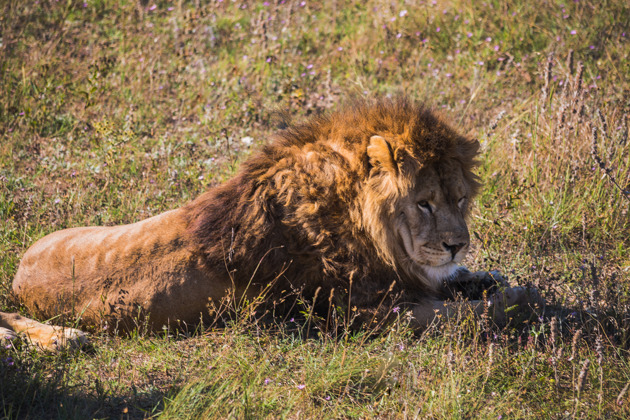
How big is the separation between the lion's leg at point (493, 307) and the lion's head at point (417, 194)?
0.22 metres

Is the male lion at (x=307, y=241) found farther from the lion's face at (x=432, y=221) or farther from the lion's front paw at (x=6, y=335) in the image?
the lion's front paw at (x=6, y=335)

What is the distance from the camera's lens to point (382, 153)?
3.61 m

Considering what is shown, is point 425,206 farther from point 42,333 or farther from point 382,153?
point 42,333

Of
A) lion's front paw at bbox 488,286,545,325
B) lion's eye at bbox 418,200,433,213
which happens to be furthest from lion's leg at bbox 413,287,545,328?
lion's eye at bbox 418,200,433,213

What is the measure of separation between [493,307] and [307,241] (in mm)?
1158

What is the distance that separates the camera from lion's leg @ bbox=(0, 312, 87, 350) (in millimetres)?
3701

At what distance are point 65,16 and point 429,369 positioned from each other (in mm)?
7600

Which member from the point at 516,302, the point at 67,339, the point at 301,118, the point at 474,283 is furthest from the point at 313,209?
the point at 301,118

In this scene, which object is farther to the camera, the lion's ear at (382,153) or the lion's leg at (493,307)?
the lion's leg at (493,307)

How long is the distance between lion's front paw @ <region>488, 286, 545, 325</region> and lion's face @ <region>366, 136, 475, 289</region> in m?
0.42

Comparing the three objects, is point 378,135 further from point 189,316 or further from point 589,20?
point 589,20

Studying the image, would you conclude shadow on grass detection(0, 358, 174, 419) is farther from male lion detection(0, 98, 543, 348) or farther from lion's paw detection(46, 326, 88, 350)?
male lion detection(0, 98, 543, 348)

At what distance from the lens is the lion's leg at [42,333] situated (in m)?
3.70

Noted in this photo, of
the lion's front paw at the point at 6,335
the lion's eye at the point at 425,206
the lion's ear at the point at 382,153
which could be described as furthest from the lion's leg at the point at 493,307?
the lion's front paw at the point at 6,335
